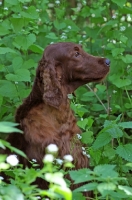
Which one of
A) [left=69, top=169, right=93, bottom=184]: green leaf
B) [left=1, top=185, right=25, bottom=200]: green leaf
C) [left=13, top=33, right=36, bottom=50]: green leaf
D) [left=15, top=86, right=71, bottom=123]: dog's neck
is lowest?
[left=1, top=185, right=25, bottom=200]: green leaf

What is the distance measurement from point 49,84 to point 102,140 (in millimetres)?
737

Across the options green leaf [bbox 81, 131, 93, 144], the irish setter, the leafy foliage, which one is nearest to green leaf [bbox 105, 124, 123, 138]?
the leafy foliage

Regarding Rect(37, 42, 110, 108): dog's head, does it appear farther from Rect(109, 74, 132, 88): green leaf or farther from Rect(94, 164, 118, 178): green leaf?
Rect(94, 164, 118, 178): green leaf

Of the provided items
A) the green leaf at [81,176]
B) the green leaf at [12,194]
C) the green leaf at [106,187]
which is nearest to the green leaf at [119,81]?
the green leaf at [81,176]

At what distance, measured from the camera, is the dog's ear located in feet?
17.2

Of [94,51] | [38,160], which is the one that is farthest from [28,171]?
[94,51]

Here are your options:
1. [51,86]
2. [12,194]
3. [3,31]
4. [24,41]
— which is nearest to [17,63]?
[24,41]

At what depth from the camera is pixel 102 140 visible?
4.92 meters

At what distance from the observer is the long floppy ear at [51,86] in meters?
5.25

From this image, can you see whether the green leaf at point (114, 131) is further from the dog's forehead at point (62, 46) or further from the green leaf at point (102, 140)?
the dog's forehead at point (62, 46)

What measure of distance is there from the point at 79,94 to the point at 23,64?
1018 millimetres

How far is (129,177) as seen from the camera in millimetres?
5656

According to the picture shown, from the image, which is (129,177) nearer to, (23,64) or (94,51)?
(23,64)

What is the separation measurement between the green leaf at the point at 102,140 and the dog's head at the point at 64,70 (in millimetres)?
576
